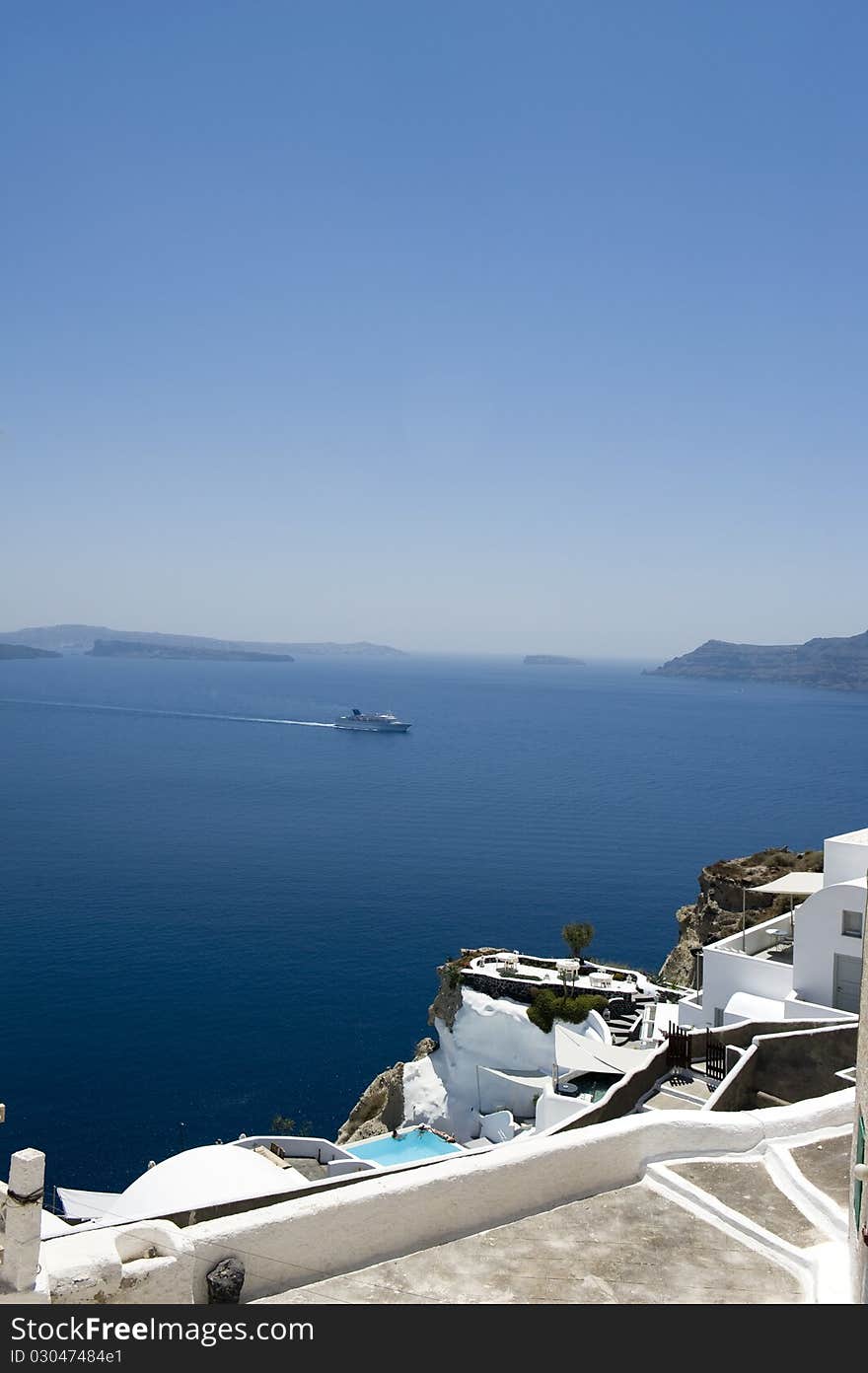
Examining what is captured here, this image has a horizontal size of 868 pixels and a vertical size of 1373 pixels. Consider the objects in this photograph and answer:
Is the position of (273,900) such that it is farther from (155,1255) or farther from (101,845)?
(155,1255)

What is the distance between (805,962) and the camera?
20.9m

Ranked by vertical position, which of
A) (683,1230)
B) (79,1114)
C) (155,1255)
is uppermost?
(155,1255)

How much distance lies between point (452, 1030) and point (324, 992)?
45.7ft

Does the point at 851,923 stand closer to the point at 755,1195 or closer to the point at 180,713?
the point at 755,1195

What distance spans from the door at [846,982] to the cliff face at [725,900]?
2014cm

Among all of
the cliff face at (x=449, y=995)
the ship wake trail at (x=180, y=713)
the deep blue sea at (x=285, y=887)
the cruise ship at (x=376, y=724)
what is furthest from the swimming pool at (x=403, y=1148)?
the ship wake trail at (x=180, y=713)

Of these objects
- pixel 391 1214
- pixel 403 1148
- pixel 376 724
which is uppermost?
pixel 391 1214

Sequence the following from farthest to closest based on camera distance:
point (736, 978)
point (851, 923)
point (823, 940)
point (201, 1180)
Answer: point (736, 978) → point (823, 940) → point (851, 923) → point (201, 1180)

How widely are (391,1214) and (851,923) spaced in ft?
49.9

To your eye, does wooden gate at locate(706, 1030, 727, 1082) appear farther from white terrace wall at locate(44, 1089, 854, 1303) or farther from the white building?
white terrace wall at locate(44, 1089, 854, 1303)

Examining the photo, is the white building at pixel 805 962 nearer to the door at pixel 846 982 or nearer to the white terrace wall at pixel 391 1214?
the door at pixel 846 982

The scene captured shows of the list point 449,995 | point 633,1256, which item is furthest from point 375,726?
point 633,1256

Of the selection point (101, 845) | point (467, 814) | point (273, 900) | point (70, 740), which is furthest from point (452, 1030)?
point (70, 740)
